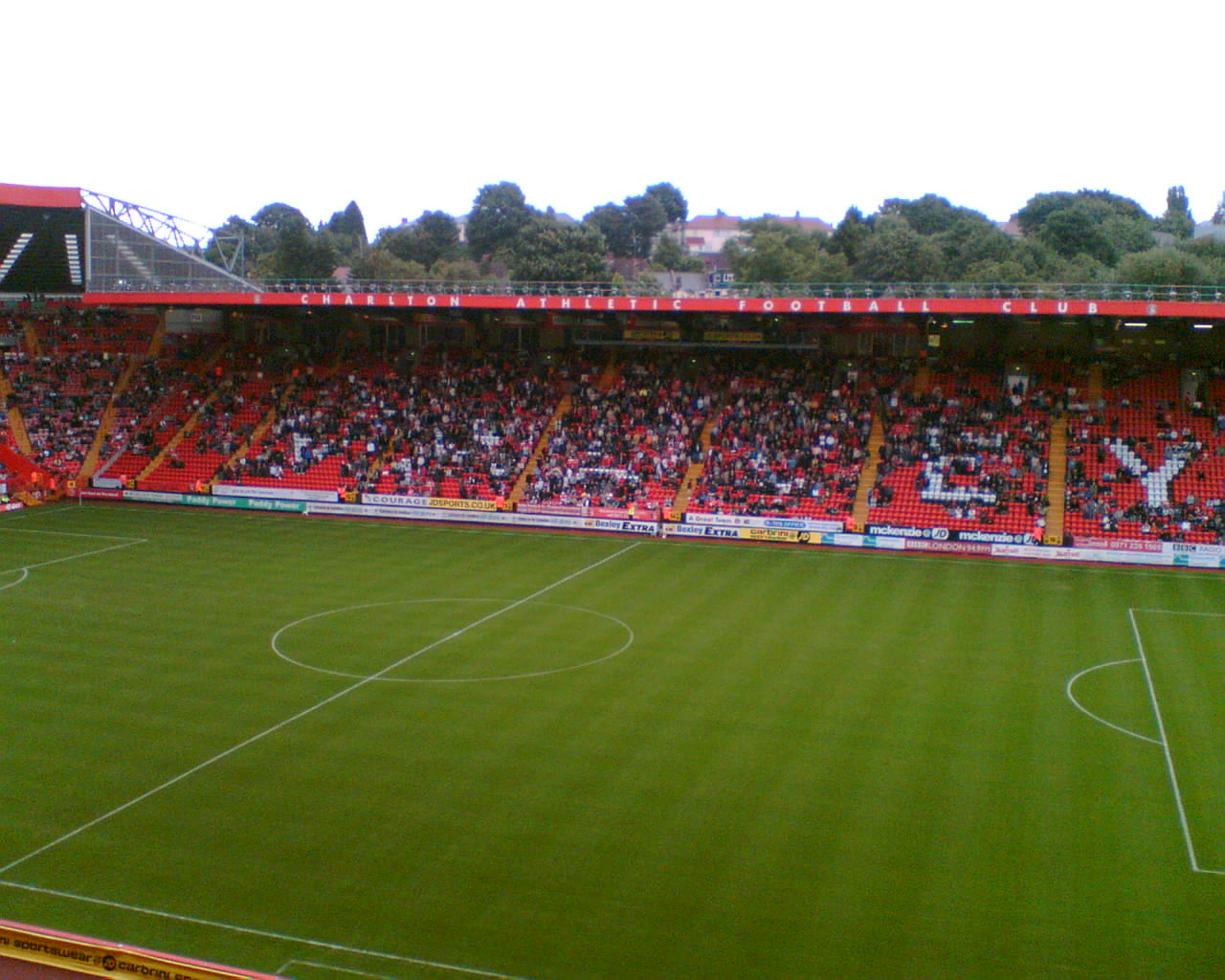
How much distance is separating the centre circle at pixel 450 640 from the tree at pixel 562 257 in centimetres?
5749

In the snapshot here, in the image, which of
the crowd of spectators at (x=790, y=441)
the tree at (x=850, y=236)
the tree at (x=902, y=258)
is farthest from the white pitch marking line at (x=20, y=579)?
the tree at (x=850, y=236)

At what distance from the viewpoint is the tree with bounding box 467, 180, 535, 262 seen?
114500 millimetres

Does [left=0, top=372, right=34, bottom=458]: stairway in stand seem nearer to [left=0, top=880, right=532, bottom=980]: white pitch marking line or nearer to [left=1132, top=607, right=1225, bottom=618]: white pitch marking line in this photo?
[left=0, top=880, right=532, bottom=980]: white pitch marking line

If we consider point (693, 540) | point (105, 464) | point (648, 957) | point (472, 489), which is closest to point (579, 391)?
point (472, 489)

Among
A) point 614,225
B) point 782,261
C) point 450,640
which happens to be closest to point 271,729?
point 450,640

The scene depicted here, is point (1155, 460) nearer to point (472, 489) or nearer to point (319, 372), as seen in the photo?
point (472, 489)

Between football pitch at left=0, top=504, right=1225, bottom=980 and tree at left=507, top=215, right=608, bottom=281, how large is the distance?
181 feet

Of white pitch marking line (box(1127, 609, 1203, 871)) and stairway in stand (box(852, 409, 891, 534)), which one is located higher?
stairway in stand (box(852, 409, 891, 534))

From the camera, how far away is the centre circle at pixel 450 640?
23641 millimetres

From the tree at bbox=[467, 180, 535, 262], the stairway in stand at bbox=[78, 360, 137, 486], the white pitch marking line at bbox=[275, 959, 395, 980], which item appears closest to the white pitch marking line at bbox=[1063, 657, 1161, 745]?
the white pitch marking line at bbox=[275, 959, 395, 980]

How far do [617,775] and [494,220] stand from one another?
103 metres

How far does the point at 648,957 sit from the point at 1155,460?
3329cm

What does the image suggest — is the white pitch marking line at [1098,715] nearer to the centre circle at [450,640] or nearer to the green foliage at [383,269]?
the centre circle at [450,640]

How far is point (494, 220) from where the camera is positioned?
115375 millimetres
